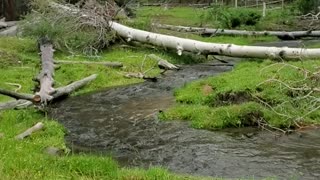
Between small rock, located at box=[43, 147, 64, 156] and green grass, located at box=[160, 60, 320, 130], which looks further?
green grass, located at box=[160, 60, 320, 130]

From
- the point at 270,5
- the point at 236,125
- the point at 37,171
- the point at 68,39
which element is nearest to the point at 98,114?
the point at 236,125

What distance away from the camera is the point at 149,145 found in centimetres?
1130

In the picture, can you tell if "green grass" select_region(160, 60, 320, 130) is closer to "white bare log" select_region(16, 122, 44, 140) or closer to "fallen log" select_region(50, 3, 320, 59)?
"fallen log" select_region(50, 3, 320, 59)

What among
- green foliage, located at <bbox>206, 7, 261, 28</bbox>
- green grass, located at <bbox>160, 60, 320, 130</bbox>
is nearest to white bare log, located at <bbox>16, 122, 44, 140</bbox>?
green grass, located at <bbox>160, 60, 320, 130</bbox>

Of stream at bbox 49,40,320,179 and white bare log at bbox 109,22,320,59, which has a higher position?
white bare log at bbox 109,22,320,59

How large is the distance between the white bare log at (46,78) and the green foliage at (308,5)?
21975mm

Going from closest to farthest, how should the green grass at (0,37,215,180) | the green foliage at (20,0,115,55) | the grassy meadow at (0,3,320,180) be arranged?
the green grass at (0,37,215,180) → the grassy meadow at (0,3,320,180) → the green foliage at (20,0,115,55)

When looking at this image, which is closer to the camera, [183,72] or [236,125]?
[236,125]

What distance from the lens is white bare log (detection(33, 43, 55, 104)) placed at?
14.5 meters

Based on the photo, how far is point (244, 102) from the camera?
1370cm

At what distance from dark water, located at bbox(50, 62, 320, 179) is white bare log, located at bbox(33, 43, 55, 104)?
473 millimetres

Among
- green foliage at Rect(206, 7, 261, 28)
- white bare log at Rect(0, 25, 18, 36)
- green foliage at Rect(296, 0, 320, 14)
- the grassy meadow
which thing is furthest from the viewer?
green foliage at Rect(296, 0, 320, 14)

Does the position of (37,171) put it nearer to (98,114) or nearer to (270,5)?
(98,114)

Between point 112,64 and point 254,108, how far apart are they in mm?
9257
